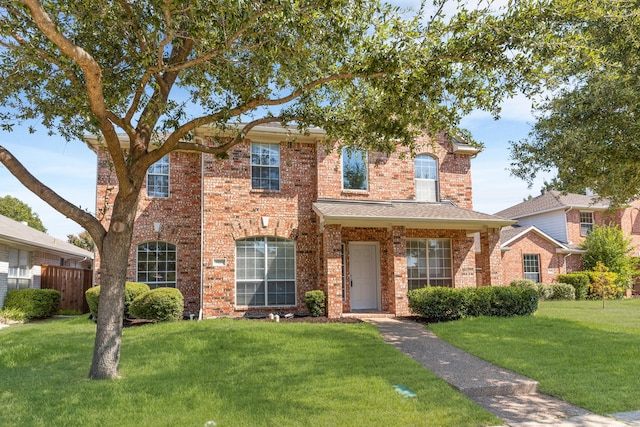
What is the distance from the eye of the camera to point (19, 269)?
17953 mm

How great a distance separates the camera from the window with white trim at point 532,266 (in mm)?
24938

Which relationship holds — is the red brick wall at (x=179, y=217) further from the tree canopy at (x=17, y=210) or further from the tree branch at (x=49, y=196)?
the tree canopy at (x=17, y=210)

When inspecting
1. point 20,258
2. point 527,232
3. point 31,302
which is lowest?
point 31,302

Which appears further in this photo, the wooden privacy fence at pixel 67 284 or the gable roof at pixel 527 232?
the gable roof at pixel 527 232

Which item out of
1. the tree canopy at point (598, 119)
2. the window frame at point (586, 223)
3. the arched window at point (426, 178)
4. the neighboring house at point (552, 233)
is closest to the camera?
the tree canopy at point (598, 119)

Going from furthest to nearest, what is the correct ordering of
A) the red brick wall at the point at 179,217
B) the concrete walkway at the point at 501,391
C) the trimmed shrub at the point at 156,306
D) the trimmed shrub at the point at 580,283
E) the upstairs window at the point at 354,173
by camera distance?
1. the trimmed shrub at the point at 580,283
2. the upstairs window at the point at 354,173
3. the red brick wall at the point at 179,217
4. the trimmed shrub at the point at 156,306
5. the concrete walkway at the point at 501,391

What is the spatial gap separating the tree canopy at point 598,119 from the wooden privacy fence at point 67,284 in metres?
17.8

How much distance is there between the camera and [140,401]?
6.31 meters

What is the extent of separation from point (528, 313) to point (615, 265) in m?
15.0

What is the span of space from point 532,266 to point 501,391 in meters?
19.9

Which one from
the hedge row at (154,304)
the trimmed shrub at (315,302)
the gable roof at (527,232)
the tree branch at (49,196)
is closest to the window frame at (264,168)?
the trimmed shrub at (315,302)

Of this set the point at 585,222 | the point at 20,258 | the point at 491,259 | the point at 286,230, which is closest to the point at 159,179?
the point at 286,230

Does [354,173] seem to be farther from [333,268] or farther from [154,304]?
[154,304]

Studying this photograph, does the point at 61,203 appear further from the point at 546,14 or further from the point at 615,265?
the point at 615,265
